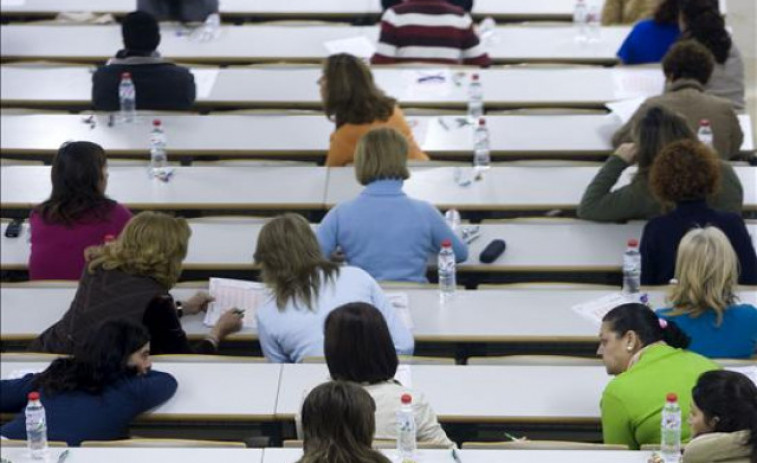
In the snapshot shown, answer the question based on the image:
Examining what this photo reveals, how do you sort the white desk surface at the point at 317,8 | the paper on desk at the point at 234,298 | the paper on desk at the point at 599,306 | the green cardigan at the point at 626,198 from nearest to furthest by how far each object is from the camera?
the paper on desk at the point at 599,306, the paper on desk at the point at 234,298, the green cardigan at the point at 626,198, the white desk surface at the point at 317,8

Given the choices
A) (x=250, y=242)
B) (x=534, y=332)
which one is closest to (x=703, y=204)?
(x=534, y=332)

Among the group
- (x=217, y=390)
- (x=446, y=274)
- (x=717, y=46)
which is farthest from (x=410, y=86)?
(x=217, y=390)

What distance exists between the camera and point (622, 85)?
848cm

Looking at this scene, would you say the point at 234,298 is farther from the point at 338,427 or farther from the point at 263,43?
the point at 263,43

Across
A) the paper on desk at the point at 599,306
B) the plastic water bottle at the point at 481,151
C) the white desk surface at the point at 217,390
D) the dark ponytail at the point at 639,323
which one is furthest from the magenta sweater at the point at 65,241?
the dark ponytail at the point at 639,323

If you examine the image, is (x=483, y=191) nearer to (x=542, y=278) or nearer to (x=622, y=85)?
(x=542, y=278)

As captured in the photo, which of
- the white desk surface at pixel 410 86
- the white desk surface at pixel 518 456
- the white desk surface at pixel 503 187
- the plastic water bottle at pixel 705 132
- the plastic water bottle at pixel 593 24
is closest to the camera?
the white desk surface at pixel 518 456

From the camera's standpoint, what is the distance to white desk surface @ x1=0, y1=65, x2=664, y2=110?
842cm

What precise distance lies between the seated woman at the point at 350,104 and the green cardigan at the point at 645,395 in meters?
2.71

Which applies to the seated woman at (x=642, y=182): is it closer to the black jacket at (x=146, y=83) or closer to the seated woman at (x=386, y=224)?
the seated woman at (x=386, y=224)

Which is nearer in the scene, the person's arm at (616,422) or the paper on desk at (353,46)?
the person's arm at (616,422)

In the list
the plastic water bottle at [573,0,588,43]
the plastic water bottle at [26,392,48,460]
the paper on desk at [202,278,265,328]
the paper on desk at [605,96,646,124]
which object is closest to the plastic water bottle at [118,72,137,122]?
the paper on desk at [202,278,265,328]

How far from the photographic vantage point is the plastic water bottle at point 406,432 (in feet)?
15.4

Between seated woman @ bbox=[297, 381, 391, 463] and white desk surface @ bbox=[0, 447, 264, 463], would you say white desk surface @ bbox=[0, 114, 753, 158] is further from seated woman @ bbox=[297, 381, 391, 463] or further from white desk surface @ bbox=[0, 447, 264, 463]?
seated woman @ bbox=[297, 381, 391, 463]
